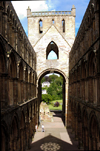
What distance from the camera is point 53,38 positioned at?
25.6 metres

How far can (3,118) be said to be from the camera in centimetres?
865

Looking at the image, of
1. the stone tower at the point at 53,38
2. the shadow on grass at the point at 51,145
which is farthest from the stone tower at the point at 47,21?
the shadow on grass at the point at 51,145

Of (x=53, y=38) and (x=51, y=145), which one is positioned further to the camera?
(x=53, y=38)

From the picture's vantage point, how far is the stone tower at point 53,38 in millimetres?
25406

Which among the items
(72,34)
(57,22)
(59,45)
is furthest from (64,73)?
(57,22)

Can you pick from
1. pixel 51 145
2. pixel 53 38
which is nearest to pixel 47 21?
pixel 53 38

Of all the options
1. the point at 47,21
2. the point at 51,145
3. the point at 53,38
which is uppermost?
the point at 47,21

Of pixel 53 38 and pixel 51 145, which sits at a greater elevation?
pixel 53 38

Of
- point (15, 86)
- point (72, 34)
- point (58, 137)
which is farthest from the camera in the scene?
point (72, 34)

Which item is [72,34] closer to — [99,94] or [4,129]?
[99,94]

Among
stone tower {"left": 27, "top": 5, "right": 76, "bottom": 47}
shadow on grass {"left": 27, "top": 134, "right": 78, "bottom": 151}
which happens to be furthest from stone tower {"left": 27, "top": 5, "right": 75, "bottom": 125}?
shadow on grass {"left": 27, "top": 134, "right": 78, "bottom": 151}

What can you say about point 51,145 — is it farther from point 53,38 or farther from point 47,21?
point 47,21

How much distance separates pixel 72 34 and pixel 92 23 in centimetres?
1722

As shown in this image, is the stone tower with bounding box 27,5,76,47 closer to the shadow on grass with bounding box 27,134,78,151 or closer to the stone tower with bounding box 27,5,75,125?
the stone tower with bounding box 27,5,75,125
